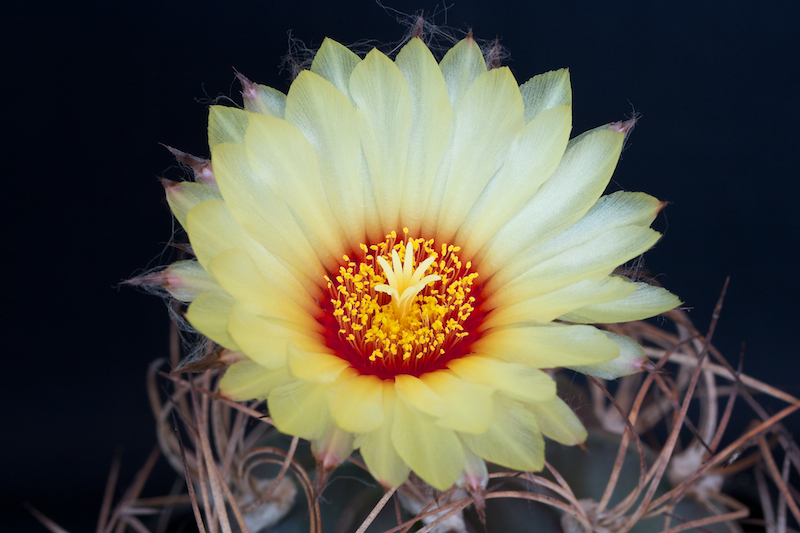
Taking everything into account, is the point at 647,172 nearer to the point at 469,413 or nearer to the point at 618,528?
the point at 618,528

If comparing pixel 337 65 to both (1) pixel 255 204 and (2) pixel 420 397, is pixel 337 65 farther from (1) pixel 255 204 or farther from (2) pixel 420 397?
(2) pixel 420 397

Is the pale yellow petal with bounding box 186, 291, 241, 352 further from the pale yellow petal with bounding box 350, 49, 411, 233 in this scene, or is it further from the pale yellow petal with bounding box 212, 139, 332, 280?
the pale yellow petal with bounding box 350, 49, 411, 233

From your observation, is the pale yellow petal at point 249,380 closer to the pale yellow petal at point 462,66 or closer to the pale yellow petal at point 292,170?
the pale yellow petal at point 292,170

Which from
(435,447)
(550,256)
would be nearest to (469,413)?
(435,447)

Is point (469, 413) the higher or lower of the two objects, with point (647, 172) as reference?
higher

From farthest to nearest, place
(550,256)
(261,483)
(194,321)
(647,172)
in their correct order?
(647,172)
(261,483)
(550,256)
(194,321)

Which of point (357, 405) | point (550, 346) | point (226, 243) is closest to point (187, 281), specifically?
point (226, 243)

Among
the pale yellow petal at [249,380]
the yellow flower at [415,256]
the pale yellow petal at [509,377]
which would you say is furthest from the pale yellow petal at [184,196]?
the pale yellow petal at [509,377]

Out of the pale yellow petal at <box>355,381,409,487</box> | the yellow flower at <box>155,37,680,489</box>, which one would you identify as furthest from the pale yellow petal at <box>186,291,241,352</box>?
the pale yellow petal at <box>355,381,409,487</box>
